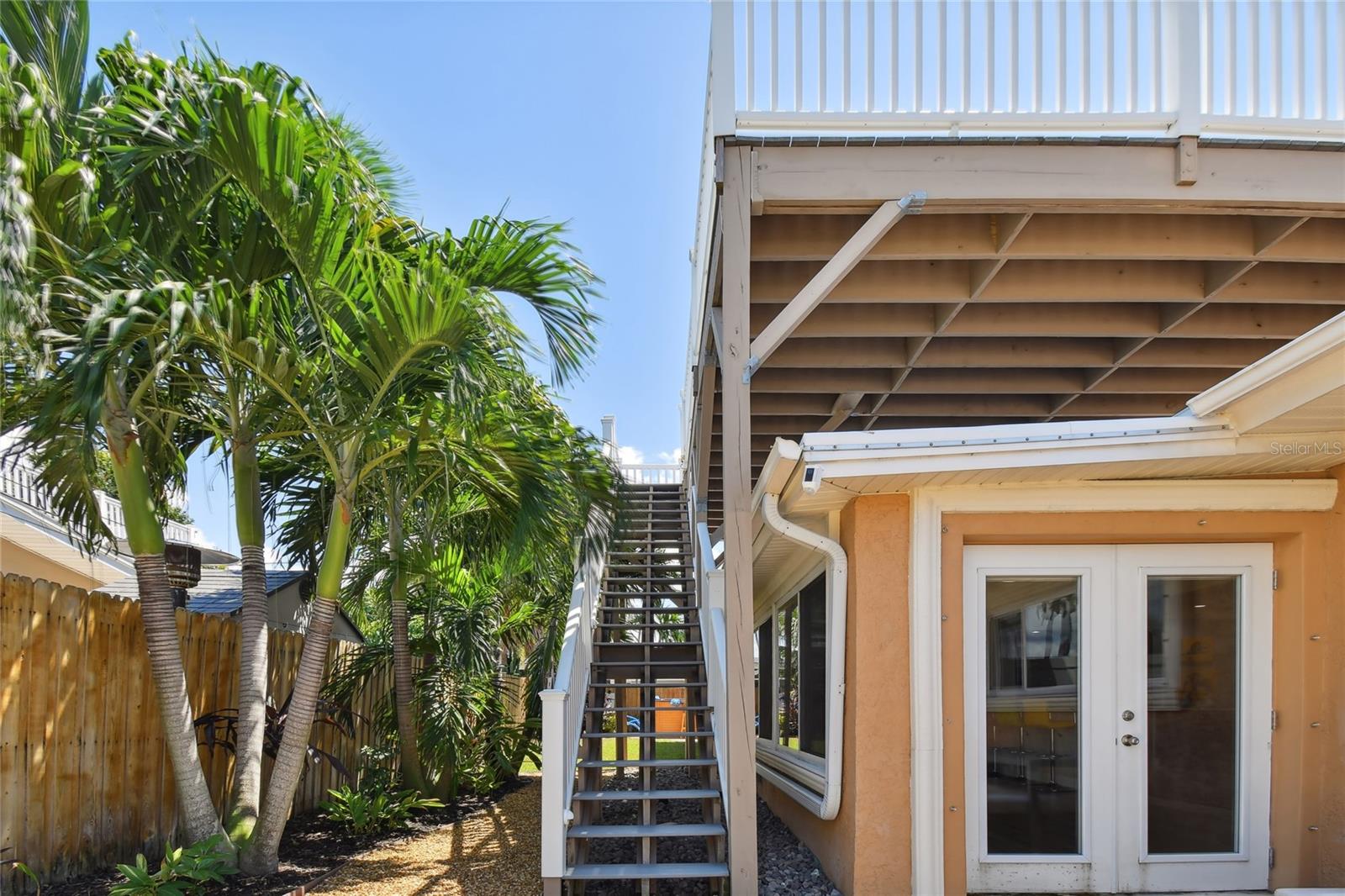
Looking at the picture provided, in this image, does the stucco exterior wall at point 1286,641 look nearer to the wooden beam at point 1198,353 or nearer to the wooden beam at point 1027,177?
the wooden beam at point 1027,177

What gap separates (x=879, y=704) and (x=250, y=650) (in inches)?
152

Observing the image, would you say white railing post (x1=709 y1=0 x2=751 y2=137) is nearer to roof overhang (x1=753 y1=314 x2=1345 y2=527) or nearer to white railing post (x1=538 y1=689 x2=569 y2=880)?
roof overhang (x1=753 y1=314 x2=1345 y2=527)

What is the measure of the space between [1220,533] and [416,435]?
173 inches

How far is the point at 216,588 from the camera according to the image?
11.4m

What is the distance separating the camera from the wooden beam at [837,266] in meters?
5.47

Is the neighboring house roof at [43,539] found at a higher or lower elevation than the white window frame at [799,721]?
higher

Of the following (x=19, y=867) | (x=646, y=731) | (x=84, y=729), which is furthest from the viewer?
(x=646, y=731)

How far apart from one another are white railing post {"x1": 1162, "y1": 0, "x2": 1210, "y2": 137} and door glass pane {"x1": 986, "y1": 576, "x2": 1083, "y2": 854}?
2.60m

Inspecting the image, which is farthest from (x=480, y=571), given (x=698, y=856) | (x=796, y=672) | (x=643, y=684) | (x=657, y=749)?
(x=657, y=749)

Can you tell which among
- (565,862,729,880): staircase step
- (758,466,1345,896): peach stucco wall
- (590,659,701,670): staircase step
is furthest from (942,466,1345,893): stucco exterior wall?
(590,659,701,670): staircase step

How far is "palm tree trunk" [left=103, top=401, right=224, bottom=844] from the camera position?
5.71 m

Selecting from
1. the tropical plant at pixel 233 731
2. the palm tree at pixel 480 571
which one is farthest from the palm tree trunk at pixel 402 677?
the tropical plant at pixel 233 731

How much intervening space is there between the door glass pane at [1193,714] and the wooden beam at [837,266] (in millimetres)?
2358

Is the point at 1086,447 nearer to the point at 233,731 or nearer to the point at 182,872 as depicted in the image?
the point at 182,872
